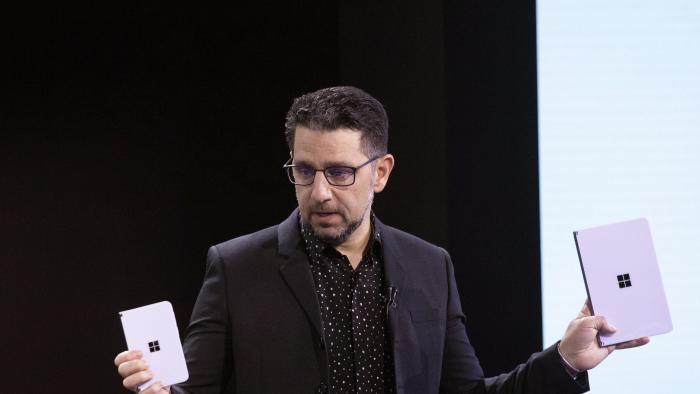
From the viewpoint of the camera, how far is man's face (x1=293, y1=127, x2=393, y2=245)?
203 cm

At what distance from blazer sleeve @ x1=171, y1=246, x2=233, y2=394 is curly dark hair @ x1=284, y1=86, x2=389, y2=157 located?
394mm

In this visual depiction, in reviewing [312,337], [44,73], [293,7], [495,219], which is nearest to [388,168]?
[312,337]

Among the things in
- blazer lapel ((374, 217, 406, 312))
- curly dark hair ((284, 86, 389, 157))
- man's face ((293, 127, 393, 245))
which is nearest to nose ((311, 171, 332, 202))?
man's face ((293, 127, 393, 245))

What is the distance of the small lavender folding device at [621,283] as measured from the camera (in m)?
2.01

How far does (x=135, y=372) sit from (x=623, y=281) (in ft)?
3.63

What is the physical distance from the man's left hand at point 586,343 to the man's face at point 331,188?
569 mm

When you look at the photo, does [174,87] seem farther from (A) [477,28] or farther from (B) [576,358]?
(B) [576,358]

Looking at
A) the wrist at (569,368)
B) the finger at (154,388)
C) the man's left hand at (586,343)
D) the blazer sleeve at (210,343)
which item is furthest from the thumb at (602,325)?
the finger at (154,388)

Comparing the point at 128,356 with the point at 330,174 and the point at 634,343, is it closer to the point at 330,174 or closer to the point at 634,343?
the point at 330,174

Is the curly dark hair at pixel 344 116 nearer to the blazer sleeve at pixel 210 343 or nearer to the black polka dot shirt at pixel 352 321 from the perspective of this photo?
the black polka dot shirt at pixel 352 321

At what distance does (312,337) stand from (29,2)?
192 cm

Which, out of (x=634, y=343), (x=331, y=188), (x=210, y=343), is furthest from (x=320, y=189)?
(x=634, y=343)

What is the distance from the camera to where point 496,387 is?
7.32ft

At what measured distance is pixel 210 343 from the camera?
207 cm
